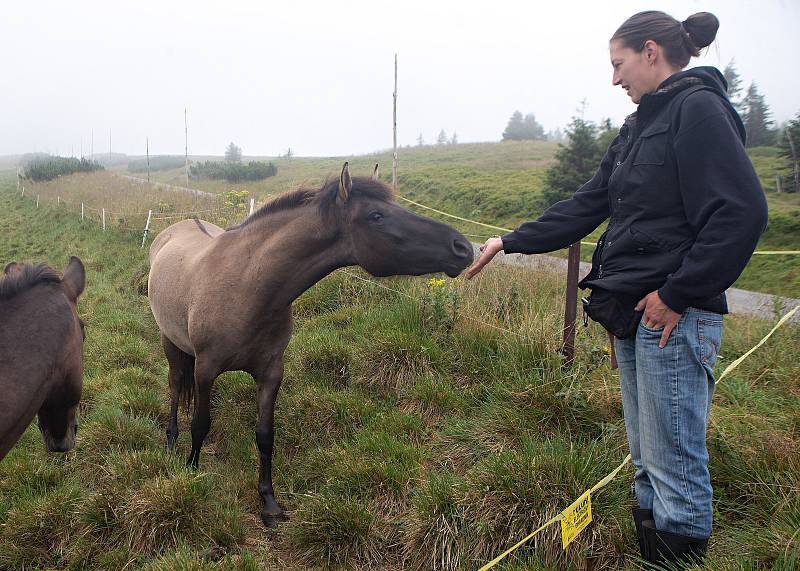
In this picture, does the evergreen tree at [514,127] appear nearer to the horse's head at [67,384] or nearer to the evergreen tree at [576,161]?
the evergreen tree at [576,161]

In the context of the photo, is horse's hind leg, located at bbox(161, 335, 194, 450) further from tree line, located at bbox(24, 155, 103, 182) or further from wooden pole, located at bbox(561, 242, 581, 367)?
tree line, located at bbox(24, 155, 103, 182)

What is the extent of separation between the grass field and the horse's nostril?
121cm

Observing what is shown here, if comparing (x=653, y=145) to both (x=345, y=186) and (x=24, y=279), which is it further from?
(x=24, y=279)

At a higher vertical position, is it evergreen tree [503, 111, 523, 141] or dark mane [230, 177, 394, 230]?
evergreen tree [503, 111, 523, 141]

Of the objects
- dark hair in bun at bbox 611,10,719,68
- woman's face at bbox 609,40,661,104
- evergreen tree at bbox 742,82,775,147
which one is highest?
evergreen tree at bbox 742,82,775,147

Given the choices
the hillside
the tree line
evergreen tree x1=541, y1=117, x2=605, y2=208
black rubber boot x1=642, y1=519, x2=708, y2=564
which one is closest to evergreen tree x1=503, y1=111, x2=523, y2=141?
the hillside

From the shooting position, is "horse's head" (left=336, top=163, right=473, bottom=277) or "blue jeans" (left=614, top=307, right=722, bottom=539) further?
"horse's head" (left=336, top=163, right=473, bottom=277)

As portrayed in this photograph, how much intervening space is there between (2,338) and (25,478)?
170 centimetres

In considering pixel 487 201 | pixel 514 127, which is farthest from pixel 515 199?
pixel 514 127

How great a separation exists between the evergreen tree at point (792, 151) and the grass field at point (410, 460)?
12552mm

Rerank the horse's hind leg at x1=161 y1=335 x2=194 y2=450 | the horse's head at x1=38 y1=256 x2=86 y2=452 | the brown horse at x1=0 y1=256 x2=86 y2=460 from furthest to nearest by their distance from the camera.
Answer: the horse's hind leg at x1=161 y1=335 x2=194 y2=450, the horse's head at x1=38 y1=256 x2=86 y2=452, the brown horse at x1=0 y1=256 x2=86 y2=460

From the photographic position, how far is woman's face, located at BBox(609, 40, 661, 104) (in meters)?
1.77

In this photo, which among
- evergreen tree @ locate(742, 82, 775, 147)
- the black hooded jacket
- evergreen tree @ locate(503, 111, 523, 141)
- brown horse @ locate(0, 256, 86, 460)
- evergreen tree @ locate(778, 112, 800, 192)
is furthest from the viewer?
evergreen tree @ locate(503, 111, 523, 141)

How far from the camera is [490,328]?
15.0ft
